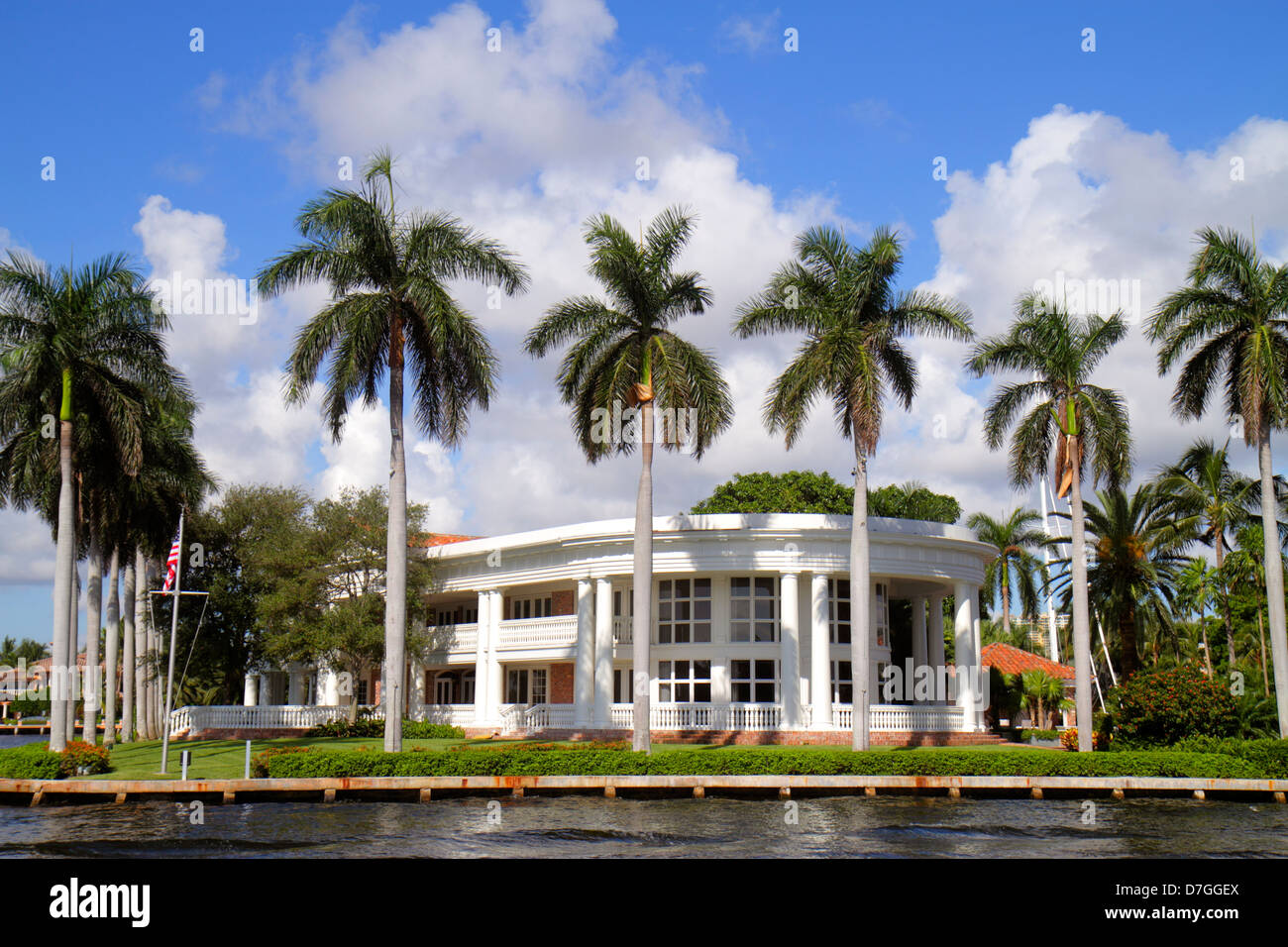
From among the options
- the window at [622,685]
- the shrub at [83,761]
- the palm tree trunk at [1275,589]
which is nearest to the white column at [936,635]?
the window at [622,685]

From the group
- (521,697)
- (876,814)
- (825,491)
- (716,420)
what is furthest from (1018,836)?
(825,491)

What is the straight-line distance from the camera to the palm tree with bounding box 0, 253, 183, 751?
29172 millimetres

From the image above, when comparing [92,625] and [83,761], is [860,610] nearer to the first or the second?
[83,761]

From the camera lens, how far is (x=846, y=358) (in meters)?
30.7

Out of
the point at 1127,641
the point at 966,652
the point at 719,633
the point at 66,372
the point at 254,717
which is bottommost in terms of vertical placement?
the point at 254,717

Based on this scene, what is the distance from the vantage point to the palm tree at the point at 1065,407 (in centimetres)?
3319

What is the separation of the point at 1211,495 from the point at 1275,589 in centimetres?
1732

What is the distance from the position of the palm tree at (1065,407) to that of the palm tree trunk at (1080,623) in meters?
0.03

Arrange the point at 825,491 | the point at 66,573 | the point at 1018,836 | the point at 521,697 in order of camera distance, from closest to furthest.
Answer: the point at 1018,836 → the point at 66,573 → the point at 521,697 → the point at 825,491

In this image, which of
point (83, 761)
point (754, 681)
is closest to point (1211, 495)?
point (754, 681)

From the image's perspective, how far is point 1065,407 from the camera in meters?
33.7

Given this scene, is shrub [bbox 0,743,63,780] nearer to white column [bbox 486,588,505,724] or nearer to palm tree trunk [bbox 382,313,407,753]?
palm tree trunk [bbox 382,313,407,753]

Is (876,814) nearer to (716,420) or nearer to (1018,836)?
(1018,836)
